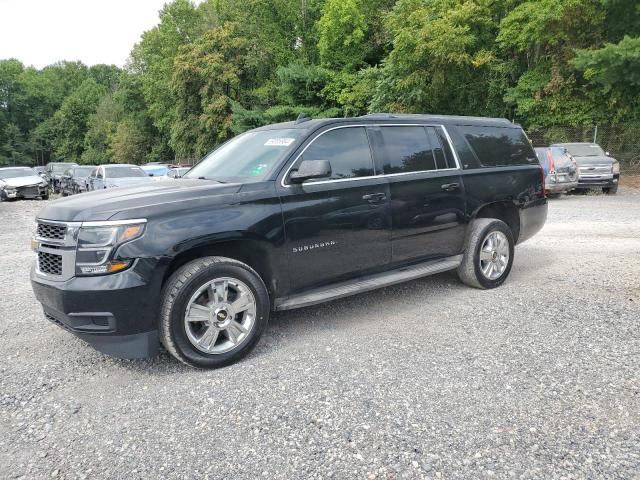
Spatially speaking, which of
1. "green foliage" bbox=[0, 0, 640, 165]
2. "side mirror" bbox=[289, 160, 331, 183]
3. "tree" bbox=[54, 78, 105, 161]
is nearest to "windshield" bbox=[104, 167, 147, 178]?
"green foliage" bbox=[0, 0, 640, 165]

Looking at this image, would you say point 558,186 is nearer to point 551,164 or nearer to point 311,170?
point 551,164

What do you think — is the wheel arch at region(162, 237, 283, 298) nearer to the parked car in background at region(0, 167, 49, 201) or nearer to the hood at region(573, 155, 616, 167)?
the hood at region(573, 155, 616, 167)

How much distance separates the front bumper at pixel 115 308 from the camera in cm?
329

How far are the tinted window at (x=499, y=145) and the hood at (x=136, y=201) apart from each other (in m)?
3.04

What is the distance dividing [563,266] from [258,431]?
17.3 feet

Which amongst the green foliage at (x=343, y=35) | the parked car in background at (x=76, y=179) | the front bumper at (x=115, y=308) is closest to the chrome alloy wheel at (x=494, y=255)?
the front bumper at (x=115, y=308)

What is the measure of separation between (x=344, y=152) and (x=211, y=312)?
6.20ft

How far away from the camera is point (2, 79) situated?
83875 mm

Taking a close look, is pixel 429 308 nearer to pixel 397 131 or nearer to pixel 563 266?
pixel 397 131

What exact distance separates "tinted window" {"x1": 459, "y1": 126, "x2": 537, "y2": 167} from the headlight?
3.82 m

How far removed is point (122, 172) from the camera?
56.3 feet

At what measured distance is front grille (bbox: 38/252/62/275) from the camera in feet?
11.5

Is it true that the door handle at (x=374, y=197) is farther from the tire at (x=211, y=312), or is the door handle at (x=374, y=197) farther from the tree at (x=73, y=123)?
the tree at (x=73, y=123)

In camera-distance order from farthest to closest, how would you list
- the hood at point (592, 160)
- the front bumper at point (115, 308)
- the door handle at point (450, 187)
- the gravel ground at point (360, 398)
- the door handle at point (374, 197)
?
the hood at point (592, 160) < the door handle at point (450, 187) < the door handle at point (374, 197) < the front bumper at point (115, 308) < the gravel ground at point (360, 398)
